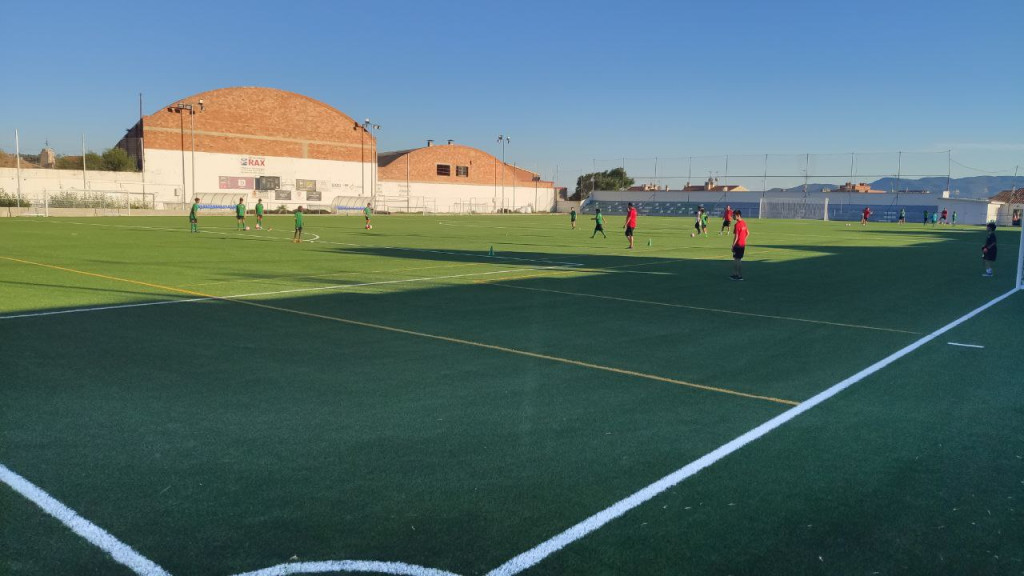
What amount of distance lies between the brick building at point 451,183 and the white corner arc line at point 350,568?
3181 inches

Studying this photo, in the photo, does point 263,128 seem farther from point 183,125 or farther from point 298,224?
point 298,224

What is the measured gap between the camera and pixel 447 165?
301 feet

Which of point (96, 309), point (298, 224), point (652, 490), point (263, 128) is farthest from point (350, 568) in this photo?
point (263, 128)

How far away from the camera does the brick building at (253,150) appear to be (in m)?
64.1

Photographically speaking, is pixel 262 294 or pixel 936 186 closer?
pixel 262 294

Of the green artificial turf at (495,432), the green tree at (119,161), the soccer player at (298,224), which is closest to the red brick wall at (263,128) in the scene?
the green tree at (119,161)

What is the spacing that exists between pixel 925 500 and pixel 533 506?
105 inches

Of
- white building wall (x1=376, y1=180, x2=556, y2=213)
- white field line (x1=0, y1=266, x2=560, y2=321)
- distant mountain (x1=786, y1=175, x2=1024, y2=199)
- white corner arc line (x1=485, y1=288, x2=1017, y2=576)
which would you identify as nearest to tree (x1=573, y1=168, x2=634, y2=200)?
white building wall (x1=376, y1=180, x2=556, y2=213)

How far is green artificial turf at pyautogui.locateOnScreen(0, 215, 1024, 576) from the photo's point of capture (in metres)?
4.12

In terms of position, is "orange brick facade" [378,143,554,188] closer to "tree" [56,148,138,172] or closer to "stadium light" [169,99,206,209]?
"stadium light" [169,99,206,209]

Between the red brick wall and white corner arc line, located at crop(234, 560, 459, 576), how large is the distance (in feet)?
223

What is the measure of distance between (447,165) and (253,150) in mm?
27534

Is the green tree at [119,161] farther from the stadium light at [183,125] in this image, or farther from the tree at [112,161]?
the stadium light at [183,125]

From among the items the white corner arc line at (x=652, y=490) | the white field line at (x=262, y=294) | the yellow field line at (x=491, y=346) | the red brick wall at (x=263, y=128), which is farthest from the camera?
the red brick wall at (x=263, y=128)
